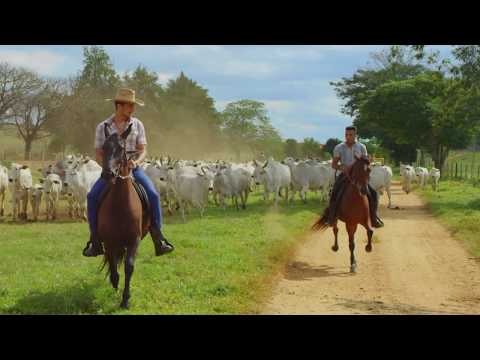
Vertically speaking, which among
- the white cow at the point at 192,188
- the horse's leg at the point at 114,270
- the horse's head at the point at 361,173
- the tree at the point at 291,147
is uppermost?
the tree at the point at 291,147

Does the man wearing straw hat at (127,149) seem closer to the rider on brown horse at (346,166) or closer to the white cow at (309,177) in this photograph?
the rider on brown horse at (346,166)

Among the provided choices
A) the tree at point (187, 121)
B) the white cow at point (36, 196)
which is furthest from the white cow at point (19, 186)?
the tree at point (187, 121)

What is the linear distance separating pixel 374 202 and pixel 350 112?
48.9 m

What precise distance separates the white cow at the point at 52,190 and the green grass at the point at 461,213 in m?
12.9

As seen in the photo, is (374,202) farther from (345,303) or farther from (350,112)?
(350,112)

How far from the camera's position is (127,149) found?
26.9 feet

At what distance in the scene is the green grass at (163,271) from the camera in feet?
25.7

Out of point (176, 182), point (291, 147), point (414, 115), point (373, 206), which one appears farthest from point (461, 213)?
point (291, 147)

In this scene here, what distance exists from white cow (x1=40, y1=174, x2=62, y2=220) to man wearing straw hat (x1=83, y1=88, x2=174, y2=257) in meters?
12.9

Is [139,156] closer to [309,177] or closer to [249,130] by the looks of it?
[309,177]

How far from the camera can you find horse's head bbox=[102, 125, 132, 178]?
24.6 ft

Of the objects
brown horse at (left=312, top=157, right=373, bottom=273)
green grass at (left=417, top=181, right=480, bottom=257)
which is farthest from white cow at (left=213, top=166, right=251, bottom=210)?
brown horse at (left=312, top=157, right=373, bottom=273)

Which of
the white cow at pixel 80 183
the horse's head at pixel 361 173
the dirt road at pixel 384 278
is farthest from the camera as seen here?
the white cow at pixel 80 183

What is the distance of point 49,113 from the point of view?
143 ft
